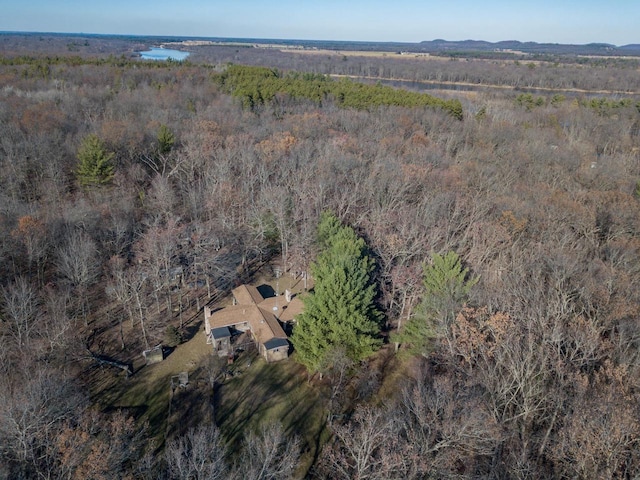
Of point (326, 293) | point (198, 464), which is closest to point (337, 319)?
point (326, 293)

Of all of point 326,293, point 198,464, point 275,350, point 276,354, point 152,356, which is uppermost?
point 326,293

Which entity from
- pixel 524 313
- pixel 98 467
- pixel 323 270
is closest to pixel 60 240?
pixel 323 270

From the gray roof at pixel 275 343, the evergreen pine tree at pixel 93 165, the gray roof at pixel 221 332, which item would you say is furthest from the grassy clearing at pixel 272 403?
the evergreen pine tree at pixel 93 165

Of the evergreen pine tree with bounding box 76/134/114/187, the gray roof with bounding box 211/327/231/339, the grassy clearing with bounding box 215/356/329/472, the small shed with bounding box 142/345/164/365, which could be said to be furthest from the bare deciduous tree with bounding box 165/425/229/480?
the evergreen pine tree with bounding box 76/134/114/187

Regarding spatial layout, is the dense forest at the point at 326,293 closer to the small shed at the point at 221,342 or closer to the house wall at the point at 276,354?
the house wall at the point at 276,354

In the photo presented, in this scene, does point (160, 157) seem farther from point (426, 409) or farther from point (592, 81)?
point (592, 81)

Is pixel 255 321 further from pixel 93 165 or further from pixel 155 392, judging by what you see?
pixel 93 165
